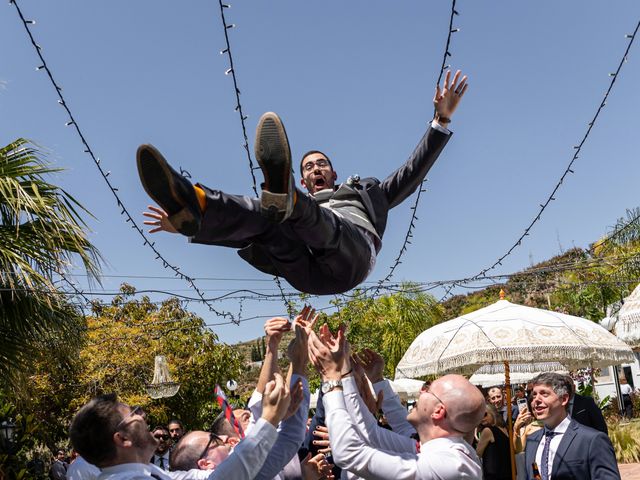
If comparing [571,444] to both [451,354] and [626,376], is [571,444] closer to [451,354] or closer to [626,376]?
[451,354]

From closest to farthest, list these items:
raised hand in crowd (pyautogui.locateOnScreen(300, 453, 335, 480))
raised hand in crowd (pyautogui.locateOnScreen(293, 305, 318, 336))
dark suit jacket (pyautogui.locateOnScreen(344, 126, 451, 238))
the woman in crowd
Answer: raised hand in crowd (pyautogui.locateOnScreen(293, 305, 318, 336)) → raised hand in crowd (pyautogui.locateOnScreen(300, 453, 335, 480)) → dark suit jacket (pyautogui.locateOnScreen(344, 126, 451, 238)) → the woman in crowd

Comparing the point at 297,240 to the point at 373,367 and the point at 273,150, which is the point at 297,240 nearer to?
the point at 273,150

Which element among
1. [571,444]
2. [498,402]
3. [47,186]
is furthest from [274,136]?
[498,402]

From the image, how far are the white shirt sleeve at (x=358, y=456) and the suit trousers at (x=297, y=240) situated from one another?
0.89 metres

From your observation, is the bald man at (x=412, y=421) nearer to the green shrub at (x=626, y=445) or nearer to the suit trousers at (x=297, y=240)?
the suit trousers at (x=297, y=240)

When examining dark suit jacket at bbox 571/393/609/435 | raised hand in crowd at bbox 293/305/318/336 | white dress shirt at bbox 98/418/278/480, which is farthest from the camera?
dark suit jacket at bbox 571/393/609/435

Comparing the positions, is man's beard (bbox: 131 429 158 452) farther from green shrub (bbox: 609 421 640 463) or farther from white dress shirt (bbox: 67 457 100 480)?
green shrub (bbox: 609 421 640 463)

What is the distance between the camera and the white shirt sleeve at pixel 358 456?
9.13 ft

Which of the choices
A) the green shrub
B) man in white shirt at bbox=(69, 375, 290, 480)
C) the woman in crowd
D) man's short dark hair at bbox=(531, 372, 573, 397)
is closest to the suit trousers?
man in white shirt at bbox=(69, 375, 290, 480)

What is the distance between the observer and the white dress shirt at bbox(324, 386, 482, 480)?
2.78 metres

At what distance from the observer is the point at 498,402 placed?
8.66m

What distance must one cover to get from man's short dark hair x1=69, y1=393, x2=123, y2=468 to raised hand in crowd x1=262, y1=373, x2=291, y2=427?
0.59 metres

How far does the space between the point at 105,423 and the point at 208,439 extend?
636 millimetres

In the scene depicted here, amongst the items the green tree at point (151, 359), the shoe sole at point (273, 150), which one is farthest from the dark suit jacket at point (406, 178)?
the green tree at point (151, 359)
